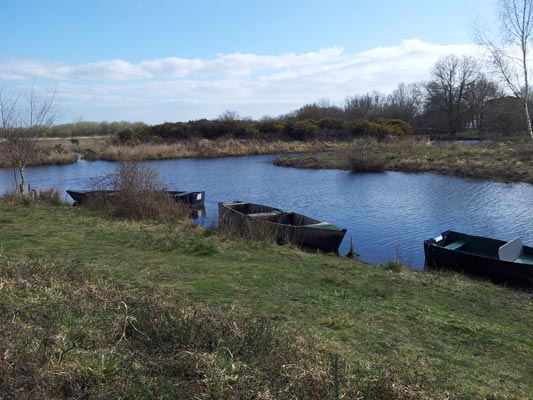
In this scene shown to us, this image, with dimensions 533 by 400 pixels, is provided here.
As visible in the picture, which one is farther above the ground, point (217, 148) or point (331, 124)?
point (331, 124)

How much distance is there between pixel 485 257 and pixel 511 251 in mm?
1337

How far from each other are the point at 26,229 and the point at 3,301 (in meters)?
8.34

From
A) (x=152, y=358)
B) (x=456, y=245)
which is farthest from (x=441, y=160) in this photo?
(x=152, y=358)

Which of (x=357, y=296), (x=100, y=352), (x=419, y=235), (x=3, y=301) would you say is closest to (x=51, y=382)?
(x=100, y=352)

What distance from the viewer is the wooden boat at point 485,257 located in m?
10.8

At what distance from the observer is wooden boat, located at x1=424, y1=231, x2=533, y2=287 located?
10.8 m

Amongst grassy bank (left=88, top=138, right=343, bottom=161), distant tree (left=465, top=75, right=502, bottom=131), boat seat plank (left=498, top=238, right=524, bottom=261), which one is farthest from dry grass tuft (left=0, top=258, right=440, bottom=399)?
distant tree (left=465, top=75, right=502, bottom=131)

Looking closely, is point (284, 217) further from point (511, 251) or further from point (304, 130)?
point (304, 130)

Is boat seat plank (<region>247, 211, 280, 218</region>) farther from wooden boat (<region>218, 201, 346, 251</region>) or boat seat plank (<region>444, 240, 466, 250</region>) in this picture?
boat seat plank (<region>444, 240, 466, 250</region>)

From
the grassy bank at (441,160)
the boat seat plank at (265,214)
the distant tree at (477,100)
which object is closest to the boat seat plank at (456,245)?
the boat seat plank at (265,214)

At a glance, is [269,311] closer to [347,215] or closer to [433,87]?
[347,215]

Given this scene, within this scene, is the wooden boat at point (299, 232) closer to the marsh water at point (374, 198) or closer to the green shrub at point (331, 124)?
the marsh water at point (374, 198)

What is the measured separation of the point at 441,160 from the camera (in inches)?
1444

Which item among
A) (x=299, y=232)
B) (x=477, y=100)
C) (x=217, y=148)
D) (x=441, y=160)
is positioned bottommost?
(x=299, y=232)
